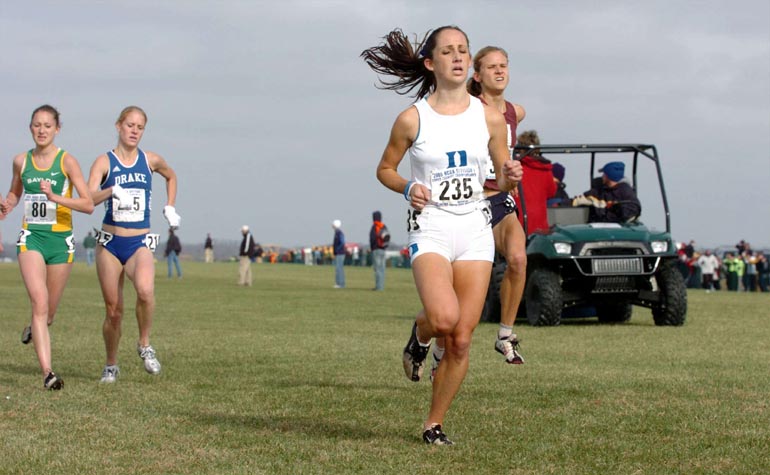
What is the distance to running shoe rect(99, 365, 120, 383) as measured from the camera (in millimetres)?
9781

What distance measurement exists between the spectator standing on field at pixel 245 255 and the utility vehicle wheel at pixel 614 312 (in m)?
20.5

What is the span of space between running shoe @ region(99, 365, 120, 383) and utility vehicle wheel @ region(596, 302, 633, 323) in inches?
422

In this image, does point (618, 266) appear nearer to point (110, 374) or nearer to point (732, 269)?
point (110, 374)

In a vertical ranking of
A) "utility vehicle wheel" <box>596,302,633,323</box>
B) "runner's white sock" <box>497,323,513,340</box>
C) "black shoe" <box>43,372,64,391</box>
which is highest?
"runner's white sock" <box>497,323,513,340</box>

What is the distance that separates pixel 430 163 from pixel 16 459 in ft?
8.70

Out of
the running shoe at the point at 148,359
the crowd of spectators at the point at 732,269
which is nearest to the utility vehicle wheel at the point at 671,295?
the running shoe at the point at 148,359

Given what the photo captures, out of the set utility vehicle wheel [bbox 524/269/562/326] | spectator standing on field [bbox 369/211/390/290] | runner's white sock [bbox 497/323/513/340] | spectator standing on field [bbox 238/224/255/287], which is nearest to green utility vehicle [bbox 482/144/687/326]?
utility vehicle wheel [bbox 524/269/562/326]

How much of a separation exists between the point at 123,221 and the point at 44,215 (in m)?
0.62

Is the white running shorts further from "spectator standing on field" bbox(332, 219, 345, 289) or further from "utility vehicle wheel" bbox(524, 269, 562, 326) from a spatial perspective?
"spectator standing on field" bbox(332, 219, 345, 289)

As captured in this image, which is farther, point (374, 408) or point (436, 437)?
point (374, 408)

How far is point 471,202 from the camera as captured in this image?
21.1ft

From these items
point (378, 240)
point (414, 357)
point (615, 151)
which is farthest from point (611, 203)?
point (378, 240)

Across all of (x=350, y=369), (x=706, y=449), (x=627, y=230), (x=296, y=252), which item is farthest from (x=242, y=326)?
(x=296, y=252)

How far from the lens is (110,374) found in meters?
9.87
